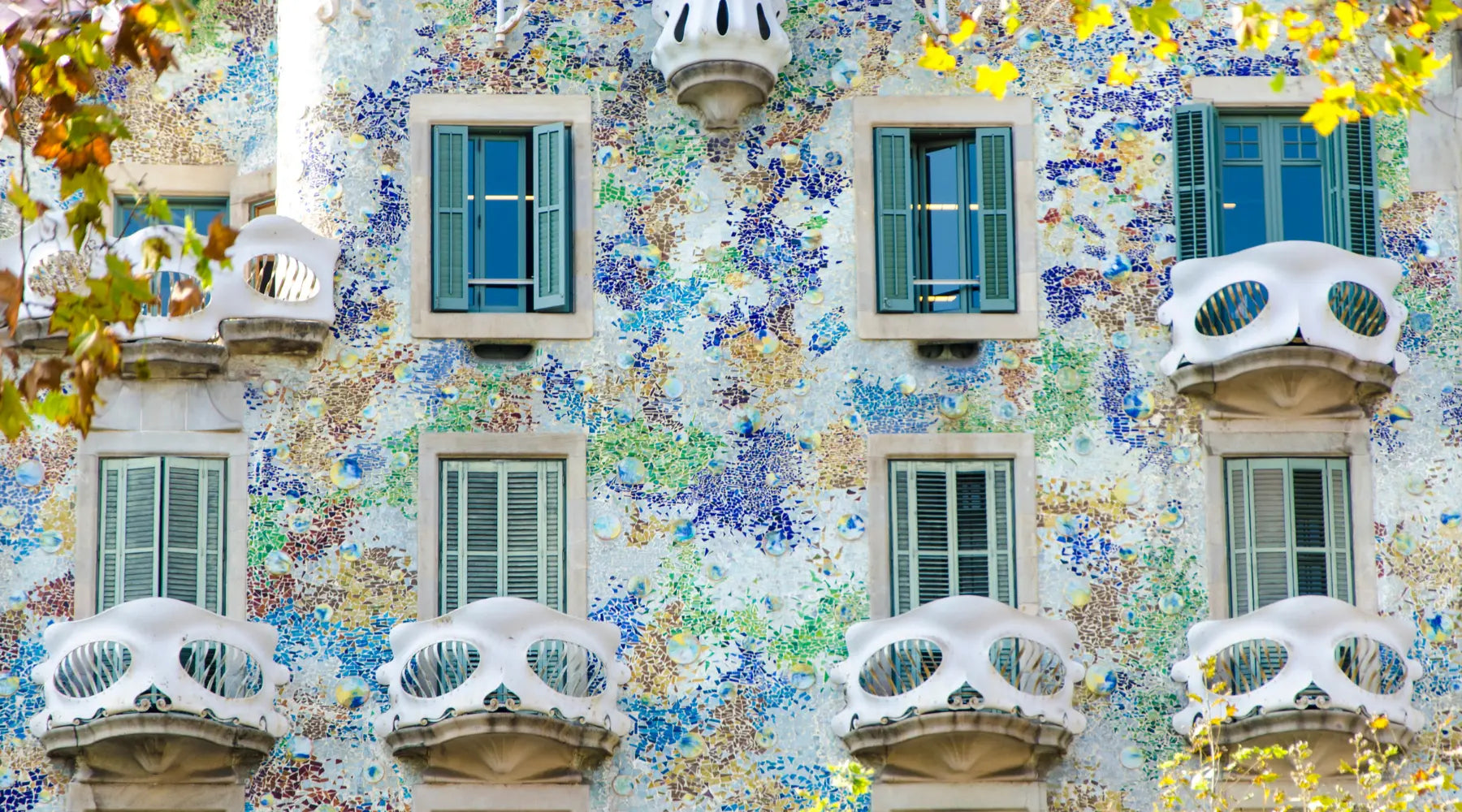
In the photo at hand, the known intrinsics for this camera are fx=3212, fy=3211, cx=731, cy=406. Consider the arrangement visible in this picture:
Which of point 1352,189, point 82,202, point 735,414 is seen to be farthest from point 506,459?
point 82,202

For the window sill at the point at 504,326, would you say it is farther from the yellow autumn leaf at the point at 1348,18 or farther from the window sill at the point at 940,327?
the yellow autumn leaf at the point at 1348,18

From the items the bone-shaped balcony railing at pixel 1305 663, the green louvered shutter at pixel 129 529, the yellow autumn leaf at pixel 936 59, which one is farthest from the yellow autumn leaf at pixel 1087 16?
the green louvered shutter at pixel 129 529

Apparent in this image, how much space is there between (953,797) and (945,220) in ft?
15.7

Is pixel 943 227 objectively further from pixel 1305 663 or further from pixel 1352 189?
pixel 1305 663

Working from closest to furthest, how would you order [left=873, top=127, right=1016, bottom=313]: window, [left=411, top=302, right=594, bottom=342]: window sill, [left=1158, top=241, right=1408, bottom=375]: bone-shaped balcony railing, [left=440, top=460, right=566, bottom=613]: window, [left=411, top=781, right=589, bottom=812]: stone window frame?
[left=411, top=781, right=589, bottom=812]: stone window frame
[left=1158, top=241, right=1408, bottom=375]: bone-shaped balcony railing
[left=440, top=460, right=566, bottom=613]: window
[left=411, top=302, right=594, bottom=342]: window sill
[left=873, top=127, right=1016, bottom=313]: window

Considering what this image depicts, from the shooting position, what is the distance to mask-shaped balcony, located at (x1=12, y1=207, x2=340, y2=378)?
2528cm

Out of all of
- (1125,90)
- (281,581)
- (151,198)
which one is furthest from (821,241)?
(151,198)

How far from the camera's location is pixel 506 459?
83.4ft

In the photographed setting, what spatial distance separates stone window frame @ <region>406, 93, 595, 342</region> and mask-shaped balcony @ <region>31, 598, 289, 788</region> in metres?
2.98

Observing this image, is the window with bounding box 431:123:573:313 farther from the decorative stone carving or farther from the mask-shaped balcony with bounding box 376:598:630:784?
the mask-shaped balcony with bounding box 376:598:630:784

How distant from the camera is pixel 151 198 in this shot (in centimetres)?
1608

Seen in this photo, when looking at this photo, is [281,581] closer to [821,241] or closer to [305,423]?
[305,423]

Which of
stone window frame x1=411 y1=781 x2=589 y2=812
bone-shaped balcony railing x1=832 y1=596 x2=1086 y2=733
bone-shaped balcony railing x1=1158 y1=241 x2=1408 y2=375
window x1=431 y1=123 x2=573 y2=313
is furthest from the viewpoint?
window x1=431 y1=123 x2=573 y2=313

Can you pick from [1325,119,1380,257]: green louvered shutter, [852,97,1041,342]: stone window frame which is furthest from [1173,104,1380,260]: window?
[852,97,1041,342]: stone window frame
